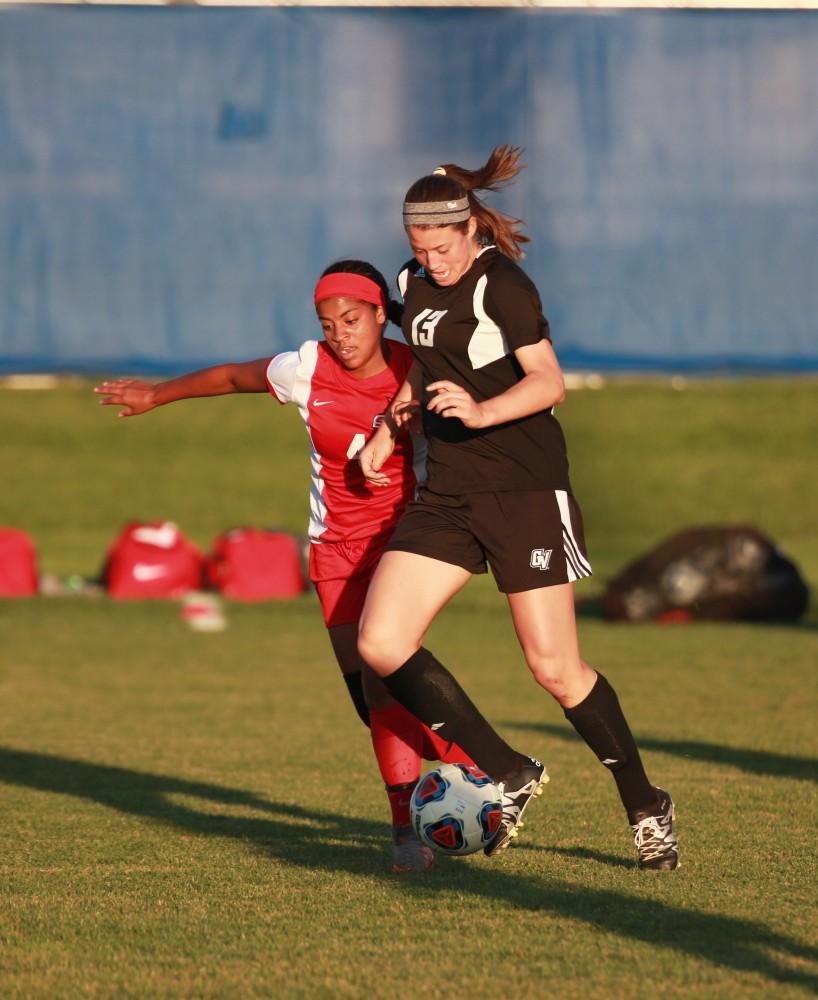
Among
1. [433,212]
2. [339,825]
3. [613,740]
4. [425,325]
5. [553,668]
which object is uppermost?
[433,212]

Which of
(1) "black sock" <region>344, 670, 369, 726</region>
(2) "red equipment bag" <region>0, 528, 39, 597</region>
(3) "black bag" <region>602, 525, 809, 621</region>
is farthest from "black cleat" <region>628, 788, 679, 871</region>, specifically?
(2) "red equipment bag" <region>0, 528, 39, 597</region>

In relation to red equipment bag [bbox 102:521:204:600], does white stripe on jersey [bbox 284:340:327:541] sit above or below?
above

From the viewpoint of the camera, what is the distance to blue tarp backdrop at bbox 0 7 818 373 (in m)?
13.0

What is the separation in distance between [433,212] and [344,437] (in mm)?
814

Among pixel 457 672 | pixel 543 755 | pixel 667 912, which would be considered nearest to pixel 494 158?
pixel 667 912

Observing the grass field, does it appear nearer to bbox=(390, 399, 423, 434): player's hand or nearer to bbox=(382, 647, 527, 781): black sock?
bbox=(382, 647, 527, 781): black sock

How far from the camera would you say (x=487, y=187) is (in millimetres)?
4703

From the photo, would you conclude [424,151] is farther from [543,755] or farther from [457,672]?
[543,755]

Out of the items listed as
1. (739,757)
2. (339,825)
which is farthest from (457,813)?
(739,757)

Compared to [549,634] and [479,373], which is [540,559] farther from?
[479,373]

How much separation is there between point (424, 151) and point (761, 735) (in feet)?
23.1

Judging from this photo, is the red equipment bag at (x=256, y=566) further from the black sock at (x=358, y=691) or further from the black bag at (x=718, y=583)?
the black sock at (x=358, y=691)

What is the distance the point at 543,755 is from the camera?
6996 millimetres

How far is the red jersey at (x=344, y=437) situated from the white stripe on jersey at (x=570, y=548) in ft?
1.96
